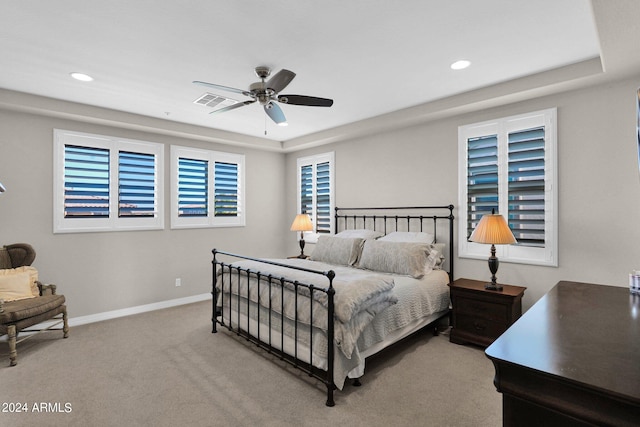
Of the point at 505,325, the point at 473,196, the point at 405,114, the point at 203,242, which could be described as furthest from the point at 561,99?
the point at 203,242

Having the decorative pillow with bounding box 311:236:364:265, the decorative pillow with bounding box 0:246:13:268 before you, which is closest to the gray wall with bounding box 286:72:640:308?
the decorative pillow with bounding box 311:236:364:265

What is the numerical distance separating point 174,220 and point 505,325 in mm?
4551

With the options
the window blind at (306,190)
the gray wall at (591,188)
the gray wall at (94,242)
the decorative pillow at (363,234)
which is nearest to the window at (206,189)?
the gray wall at (94,242)

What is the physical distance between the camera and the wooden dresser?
0.90 m

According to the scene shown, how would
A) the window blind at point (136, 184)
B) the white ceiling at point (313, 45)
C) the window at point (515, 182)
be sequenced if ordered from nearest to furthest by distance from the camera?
the white ceiling at point (313, 45) < the window at point (515, 182) < the window blind at point (136, 184)

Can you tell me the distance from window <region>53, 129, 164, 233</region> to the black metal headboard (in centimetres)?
287

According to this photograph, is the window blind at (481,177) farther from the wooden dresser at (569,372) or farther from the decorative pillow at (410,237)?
the wooden dresser at (569,372)

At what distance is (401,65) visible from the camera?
9.48ft

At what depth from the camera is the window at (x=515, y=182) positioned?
322 centimetres

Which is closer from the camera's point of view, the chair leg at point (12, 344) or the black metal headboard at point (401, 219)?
the chair leg at point (12, 344)

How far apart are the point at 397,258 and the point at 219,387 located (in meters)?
2.18

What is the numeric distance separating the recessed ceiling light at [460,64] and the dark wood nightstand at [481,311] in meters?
2.17

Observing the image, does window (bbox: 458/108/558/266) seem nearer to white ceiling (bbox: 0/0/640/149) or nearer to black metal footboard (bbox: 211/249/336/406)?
white ceiling (bbox: 0/0/640/149)

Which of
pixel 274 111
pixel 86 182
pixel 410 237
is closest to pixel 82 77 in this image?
pixel 86 182
